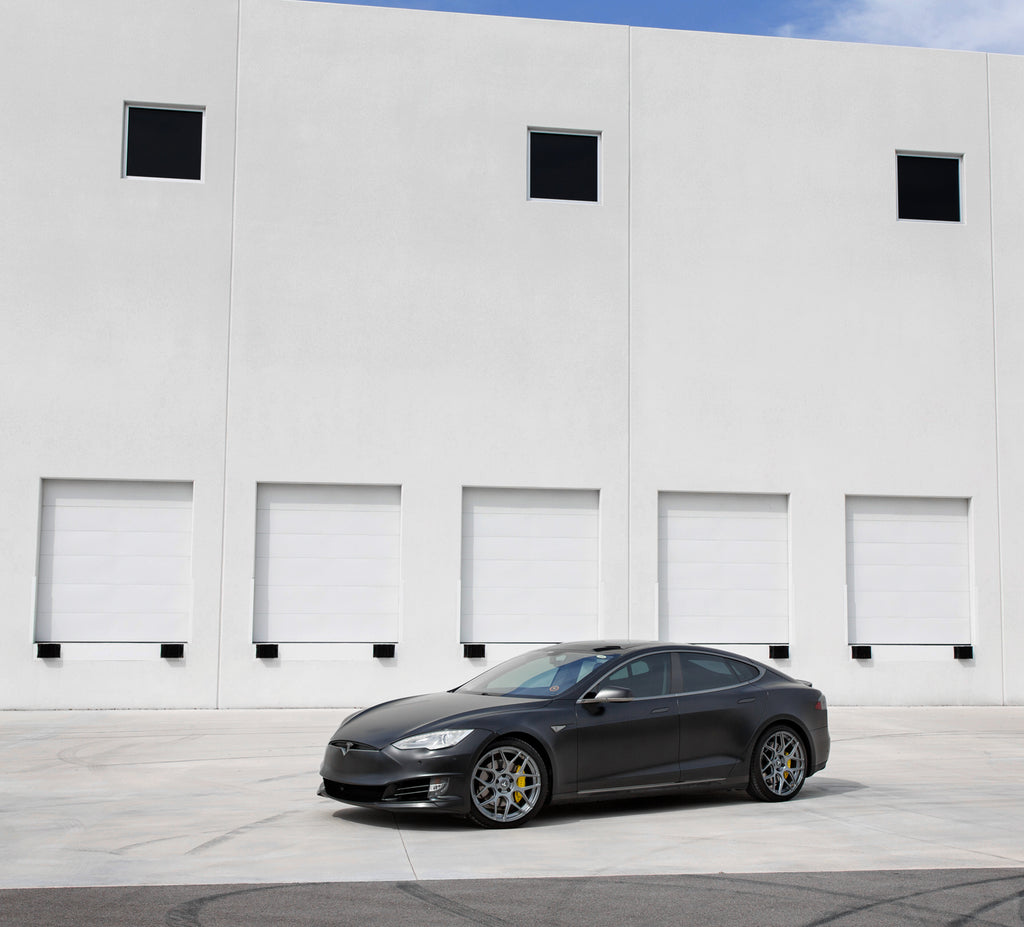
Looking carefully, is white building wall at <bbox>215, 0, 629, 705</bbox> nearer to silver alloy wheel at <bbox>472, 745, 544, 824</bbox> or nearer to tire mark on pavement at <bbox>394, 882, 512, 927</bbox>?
silver alloy wheel at <bbox>472, 745, 544, 824</bbox>

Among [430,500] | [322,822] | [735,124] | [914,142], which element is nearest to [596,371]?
[430,500]

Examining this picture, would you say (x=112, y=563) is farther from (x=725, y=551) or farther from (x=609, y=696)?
(x=609, y=696)

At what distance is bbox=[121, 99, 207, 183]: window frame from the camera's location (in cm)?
1838

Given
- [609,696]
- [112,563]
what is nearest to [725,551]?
[112,563]

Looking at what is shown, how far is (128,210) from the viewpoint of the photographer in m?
18.2

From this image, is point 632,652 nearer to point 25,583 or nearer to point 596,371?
point 596,371

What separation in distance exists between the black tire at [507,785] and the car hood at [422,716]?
270 mm

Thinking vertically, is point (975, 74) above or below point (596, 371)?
above

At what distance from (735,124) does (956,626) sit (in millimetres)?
8636

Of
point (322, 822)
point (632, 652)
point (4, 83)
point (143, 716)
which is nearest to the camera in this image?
point (322, 822)

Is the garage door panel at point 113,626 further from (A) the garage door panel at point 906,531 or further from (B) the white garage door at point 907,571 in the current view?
(A) the garage door panel at point 906,531

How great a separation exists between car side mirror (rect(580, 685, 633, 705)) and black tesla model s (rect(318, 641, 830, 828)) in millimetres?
11

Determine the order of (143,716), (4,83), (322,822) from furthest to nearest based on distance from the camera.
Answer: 1. (4,83)
2. (143,716)
3. (322,822)

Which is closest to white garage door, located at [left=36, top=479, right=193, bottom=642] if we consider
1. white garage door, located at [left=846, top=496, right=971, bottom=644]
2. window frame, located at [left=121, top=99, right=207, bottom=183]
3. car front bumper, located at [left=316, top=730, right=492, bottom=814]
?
window frame, located at [left=121, top=99, right=207, bottom=183]
